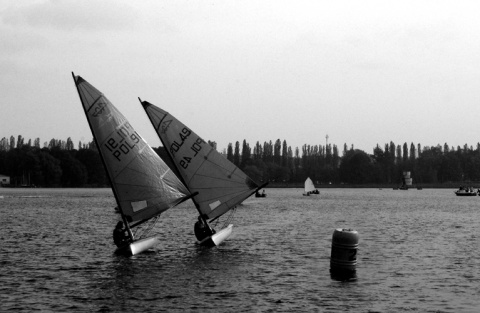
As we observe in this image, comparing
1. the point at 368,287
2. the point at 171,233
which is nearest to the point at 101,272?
the point at 368,287

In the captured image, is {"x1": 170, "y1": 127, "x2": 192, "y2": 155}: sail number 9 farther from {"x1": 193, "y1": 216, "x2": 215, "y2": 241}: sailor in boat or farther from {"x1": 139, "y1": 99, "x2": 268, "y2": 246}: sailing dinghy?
{"x1": 193, "y1": 216, "x2": 215, "y2": 241}: sailor in boat

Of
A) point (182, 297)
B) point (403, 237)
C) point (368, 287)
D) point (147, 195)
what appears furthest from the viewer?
point (403, 237)

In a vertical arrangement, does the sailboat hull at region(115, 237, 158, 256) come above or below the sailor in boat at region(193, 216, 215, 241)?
below

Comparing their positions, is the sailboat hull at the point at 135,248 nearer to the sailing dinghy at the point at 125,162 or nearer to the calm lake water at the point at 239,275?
the sailing dinghy at the point at 125,162

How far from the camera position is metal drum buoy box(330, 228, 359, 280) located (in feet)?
116

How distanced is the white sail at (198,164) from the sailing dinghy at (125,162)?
4233 mm

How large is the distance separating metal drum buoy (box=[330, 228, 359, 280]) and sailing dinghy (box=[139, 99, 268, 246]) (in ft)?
41.6

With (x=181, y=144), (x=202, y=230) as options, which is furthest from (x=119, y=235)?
(x=181, y=144)

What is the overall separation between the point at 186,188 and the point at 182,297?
612 inches

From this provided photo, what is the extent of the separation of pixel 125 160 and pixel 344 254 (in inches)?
582

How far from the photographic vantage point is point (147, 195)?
42.4 m

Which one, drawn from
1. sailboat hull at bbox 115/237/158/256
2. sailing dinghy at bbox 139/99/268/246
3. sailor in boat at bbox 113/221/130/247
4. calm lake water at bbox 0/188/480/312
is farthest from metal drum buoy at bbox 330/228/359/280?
sailor in boat at bbox 113/221/130/247

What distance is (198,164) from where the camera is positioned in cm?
4741

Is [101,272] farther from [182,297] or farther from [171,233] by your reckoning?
[171,233]
